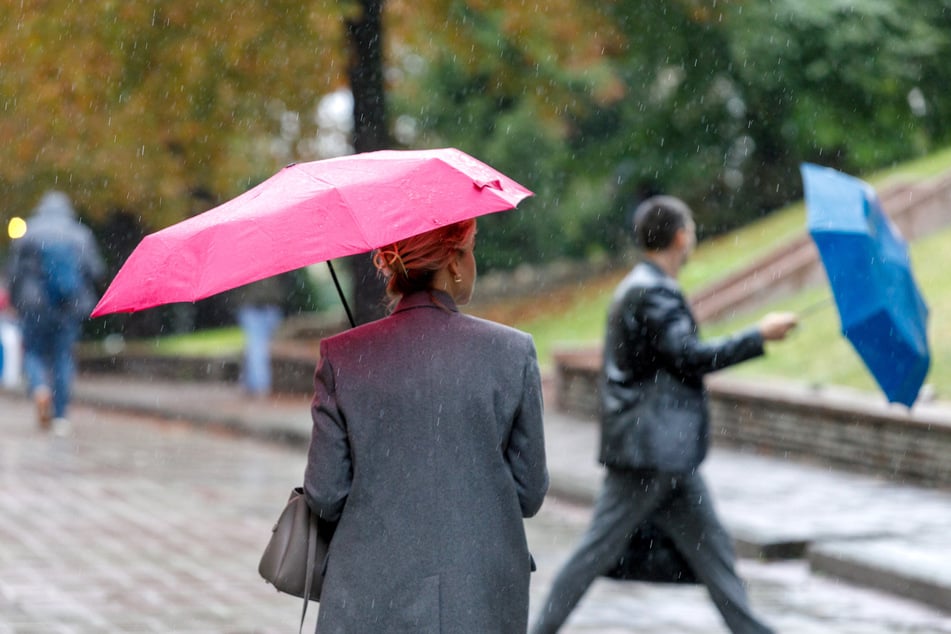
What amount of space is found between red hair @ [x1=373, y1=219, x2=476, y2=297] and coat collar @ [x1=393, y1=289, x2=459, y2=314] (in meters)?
0.02

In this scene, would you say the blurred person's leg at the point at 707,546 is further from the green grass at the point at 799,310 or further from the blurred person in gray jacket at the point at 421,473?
the blurred person in gray jacket at the point at 421,473

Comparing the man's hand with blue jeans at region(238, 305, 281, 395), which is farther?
blue jeans at region(238, 305, 281, 395)

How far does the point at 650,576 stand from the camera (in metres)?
6.14

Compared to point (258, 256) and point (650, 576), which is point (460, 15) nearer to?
point (650, 576)

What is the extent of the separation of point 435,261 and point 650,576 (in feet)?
9.53

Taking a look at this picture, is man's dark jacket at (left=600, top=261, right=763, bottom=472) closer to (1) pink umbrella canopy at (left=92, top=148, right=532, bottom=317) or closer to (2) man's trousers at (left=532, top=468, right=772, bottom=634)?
(2) man's trousers at (left=532, top=468, right=772, bottom=634)

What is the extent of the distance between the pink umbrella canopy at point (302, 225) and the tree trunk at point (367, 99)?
8.77m

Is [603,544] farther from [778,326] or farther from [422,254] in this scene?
[422,254]

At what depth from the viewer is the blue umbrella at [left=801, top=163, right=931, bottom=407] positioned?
5559 mm

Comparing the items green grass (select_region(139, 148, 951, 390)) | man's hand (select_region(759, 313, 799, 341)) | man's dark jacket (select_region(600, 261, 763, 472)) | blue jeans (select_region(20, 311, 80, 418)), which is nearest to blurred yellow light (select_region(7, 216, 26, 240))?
green grass (select_region(139, 148, 951, 390))

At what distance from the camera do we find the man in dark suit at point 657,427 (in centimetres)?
598

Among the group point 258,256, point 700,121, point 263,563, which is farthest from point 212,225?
point 700,121

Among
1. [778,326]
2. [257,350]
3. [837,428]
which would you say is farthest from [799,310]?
[778,326]

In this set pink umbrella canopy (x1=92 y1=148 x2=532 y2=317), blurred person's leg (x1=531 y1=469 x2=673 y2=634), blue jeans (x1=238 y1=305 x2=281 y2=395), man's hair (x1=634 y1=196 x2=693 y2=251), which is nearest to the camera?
pink umbrella canopy (x1=92 y1=148 x2=532 y2=317)
